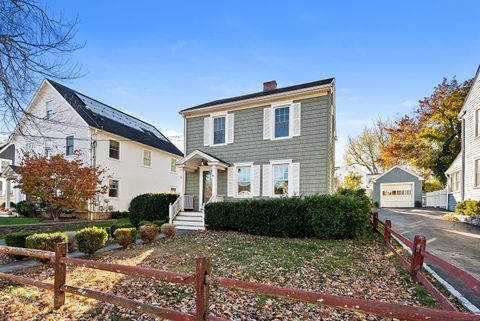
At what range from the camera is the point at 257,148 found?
47.1ft

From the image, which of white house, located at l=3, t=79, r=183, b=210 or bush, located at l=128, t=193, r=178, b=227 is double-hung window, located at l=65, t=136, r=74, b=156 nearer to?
white house, located at l=3, t=79, r=183, b=210

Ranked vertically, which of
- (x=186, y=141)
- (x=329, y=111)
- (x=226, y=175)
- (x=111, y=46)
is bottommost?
(x=226, y=175)

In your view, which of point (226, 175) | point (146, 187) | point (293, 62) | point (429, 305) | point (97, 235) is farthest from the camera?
point (146, 187)

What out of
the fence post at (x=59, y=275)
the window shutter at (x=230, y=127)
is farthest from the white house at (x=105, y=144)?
the fence post at (x=59, y=275)

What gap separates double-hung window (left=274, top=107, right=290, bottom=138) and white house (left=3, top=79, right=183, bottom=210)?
470 inches

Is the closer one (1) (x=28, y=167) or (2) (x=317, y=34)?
(2) (x=317, y=34)

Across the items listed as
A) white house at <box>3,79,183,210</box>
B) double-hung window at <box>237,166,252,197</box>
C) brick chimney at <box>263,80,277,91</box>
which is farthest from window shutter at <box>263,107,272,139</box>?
white house at <box>3,79,183,210</box>

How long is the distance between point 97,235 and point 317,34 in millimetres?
11271

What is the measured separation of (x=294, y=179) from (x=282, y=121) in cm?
291

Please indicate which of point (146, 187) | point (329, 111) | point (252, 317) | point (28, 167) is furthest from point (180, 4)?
point (146, 187)

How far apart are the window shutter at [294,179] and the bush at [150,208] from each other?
619cm

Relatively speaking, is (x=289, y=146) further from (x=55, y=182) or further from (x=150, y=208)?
(x=55, y=182)

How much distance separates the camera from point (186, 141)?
1634cm

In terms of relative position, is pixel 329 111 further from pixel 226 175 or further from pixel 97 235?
pixel 97 235
